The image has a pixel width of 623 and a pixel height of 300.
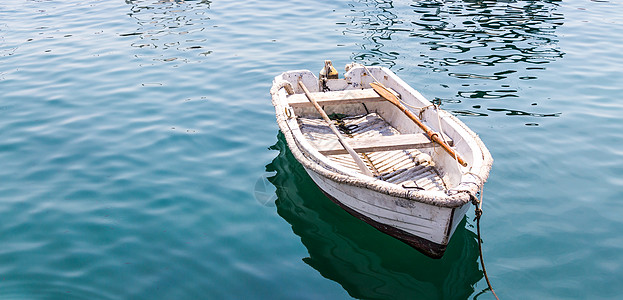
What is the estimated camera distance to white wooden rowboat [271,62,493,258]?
563 centimetres

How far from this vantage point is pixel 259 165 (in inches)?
340

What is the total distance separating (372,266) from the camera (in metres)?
6.17

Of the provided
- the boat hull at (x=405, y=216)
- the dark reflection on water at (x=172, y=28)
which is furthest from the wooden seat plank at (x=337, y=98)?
the dark reflection on water at (x=172, y=28)

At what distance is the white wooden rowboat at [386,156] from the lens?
5629 millimetres

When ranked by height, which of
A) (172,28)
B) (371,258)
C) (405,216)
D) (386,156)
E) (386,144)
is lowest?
(371,258)

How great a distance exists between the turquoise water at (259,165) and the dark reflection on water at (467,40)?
0.09 meters

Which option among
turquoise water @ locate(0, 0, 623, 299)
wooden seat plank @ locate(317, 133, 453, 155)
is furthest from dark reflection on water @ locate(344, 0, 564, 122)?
wooden seat plank @ locate(317, 133, 453, 155)

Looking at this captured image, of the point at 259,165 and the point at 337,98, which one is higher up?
the point at 337,98

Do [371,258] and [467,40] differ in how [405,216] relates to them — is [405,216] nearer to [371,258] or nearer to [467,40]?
[371,258]

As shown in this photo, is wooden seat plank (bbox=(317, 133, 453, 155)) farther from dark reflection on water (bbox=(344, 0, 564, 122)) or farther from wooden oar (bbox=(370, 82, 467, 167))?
dark reflection on water (bbox=(344, 0, 564, 122))

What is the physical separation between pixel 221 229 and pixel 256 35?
1059 cm

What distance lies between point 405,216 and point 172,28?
13.5 m

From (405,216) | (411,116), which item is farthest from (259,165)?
(405,216)

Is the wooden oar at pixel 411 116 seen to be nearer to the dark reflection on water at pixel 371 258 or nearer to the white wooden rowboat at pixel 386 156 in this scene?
the white wooden rowboat at pixel 386 156
